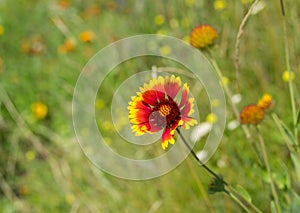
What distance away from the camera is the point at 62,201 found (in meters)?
1.72

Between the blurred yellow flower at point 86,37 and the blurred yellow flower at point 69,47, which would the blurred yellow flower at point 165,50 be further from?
the blurred yellow flower at point 69,47

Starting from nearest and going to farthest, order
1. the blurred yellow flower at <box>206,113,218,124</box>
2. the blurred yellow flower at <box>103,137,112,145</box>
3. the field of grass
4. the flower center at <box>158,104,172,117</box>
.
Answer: the flower center at <box>158,104,172,117</box> < the field of grass < the blurred yellow flower at <box>206,113,218,124</box> < the blurred yellow flower at <box>103,137,112,145</box>

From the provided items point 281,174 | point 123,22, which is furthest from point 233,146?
point 123,22

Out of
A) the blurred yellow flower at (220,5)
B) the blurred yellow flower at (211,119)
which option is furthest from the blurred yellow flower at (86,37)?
the blurred yellow flower at (211,119)

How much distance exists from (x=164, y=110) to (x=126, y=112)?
4.08ft

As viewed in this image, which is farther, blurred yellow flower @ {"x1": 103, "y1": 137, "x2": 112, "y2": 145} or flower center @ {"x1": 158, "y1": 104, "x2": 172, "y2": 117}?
blurred yellow flower @ {"x1": 103, "y1": 137, "x2": 112, "y2": 145}

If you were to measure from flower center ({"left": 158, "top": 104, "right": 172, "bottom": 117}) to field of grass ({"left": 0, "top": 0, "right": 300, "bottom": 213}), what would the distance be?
168 millimetres

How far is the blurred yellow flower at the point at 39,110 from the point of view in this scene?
220 centimetres

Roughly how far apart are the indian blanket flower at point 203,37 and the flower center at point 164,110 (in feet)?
0.98

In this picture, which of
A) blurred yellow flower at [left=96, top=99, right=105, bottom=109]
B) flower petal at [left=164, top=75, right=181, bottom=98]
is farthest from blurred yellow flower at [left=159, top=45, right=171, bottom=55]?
flower petal at [left=164, top=75, right=181, bottom=98]

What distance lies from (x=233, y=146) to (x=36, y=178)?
83 centimetres

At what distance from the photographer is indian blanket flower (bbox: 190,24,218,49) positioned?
34.8 inches

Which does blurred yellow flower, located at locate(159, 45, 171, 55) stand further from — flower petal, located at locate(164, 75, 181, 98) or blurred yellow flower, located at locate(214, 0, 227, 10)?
flower petal, located at locate(164, 75, 181, 98)

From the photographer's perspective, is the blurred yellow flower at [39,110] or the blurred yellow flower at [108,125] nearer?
the blurred yellow flower at [108,125]
